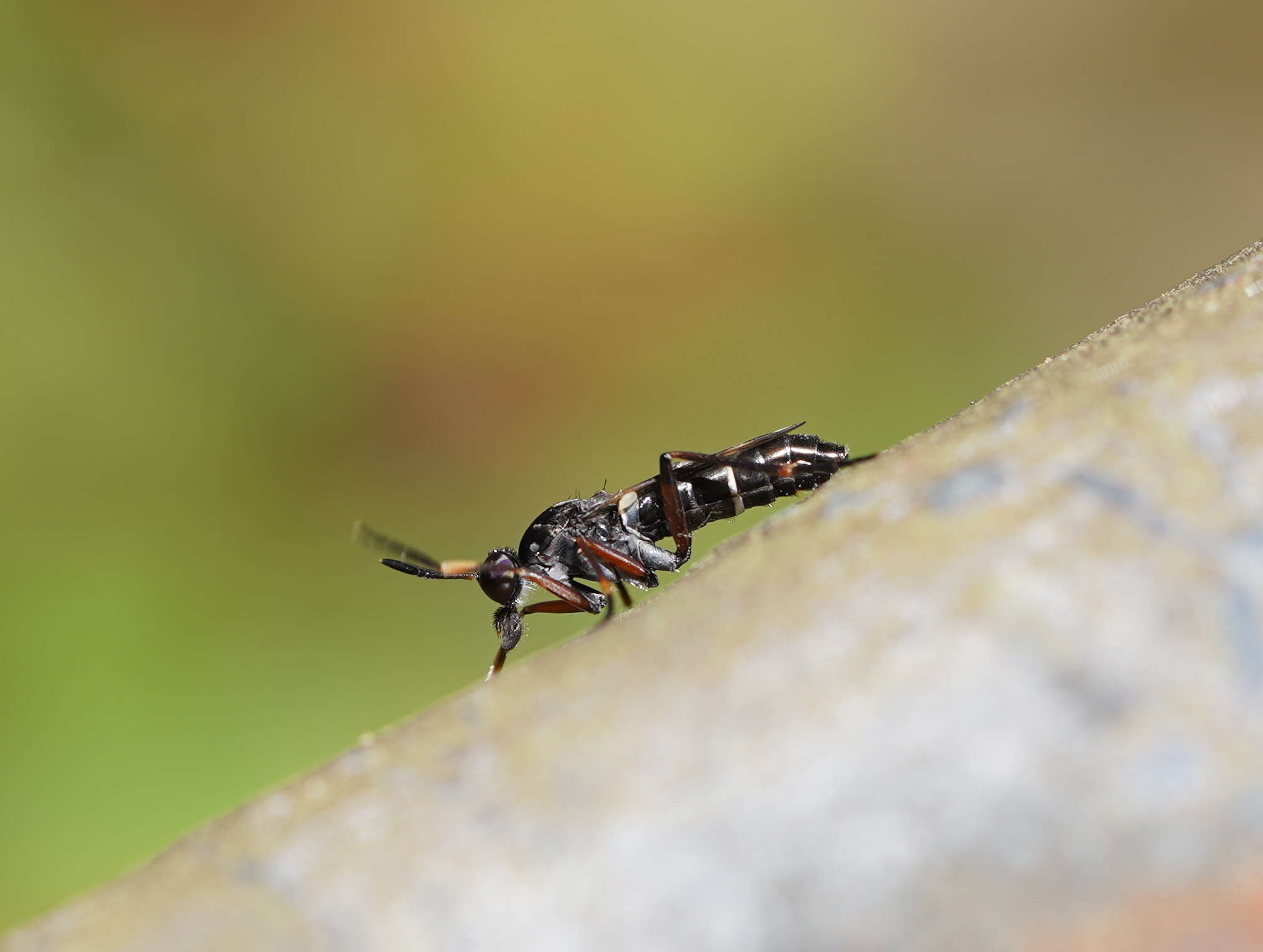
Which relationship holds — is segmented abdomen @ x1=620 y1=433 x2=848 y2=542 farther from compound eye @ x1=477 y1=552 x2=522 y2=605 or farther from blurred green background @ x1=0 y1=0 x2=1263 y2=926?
blurred green background @ x1=0 y1=0 x2=1263 y2=926

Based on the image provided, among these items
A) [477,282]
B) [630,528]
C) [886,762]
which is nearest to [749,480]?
[630,528]

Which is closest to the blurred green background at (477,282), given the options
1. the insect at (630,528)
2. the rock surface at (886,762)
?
the insect at (630,528)

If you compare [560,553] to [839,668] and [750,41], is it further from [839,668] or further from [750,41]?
[750,41]

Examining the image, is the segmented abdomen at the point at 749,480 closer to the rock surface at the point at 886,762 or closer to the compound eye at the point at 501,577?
the compound eye at the point at 501,577

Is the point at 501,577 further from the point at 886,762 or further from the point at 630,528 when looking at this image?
the point at 886,762

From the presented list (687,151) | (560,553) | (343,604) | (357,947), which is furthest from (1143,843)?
(687,151)

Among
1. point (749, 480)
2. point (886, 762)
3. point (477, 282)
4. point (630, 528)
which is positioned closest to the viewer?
point (886, 762)
